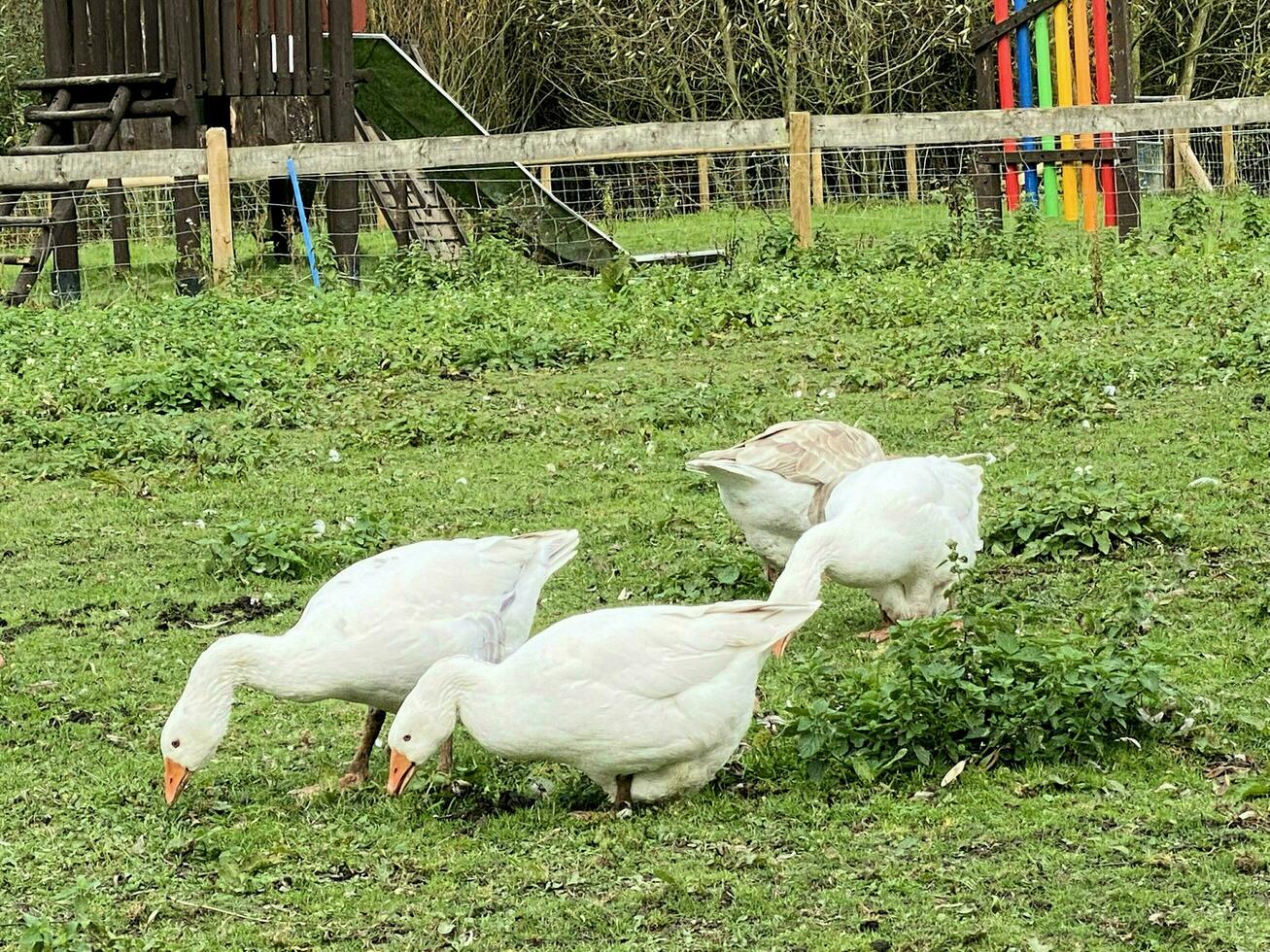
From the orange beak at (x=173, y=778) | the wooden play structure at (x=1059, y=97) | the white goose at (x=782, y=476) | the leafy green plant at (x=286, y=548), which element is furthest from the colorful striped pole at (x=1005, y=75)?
the orange beak at (x=173, y=778)

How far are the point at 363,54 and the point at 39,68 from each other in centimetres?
1443

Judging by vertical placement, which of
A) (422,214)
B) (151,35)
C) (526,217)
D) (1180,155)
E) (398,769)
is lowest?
(398,769)

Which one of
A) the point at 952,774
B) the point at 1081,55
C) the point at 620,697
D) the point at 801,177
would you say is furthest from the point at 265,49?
the point at 952,774

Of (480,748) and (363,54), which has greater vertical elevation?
(363,54)

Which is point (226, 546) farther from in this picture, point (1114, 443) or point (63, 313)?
point (63, 313)

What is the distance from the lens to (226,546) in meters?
7.86

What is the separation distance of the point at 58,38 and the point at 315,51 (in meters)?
2.61

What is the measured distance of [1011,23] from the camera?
61.2 ft

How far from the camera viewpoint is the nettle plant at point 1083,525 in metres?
7.24

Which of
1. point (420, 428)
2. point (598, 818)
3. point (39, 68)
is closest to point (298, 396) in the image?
point (420, 428)

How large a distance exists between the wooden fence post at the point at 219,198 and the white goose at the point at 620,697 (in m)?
10.8

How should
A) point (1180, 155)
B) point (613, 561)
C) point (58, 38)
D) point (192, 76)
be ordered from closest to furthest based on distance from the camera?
point (613, 561)
point (192, 76)
point (58, 38)
point (1180, 155)

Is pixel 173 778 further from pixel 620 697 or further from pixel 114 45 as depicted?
pixel 114 45

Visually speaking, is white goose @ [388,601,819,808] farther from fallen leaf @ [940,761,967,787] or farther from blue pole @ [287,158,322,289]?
blue pole @ [287,158,322,289]
